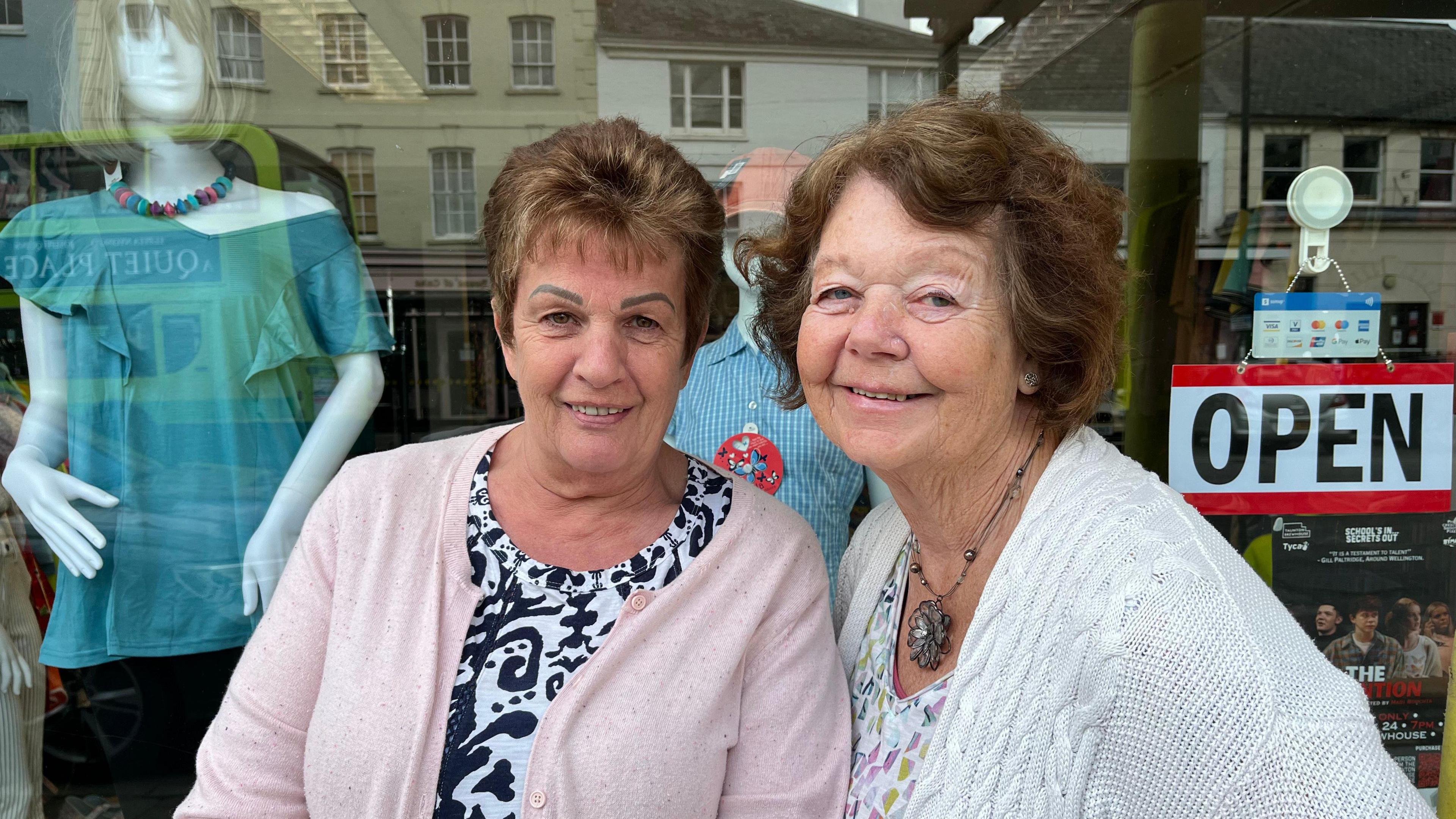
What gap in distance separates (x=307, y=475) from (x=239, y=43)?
142cm

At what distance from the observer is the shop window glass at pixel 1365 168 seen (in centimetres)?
289

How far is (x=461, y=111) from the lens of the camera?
11.0 ft

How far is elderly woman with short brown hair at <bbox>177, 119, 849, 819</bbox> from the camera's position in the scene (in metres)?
1.21

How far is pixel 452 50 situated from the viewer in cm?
327

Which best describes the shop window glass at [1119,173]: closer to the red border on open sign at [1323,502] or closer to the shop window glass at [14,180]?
the red border on open sign at [1323,502]

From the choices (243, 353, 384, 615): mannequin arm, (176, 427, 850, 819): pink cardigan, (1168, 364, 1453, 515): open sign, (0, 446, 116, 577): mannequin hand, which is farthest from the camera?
(1168, 364, 1453, 515): open sign

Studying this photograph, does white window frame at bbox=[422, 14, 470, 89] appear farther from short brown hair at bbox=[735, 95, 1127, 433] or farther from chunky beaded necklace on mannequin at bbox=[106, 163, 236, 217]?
short brown hair at bbox=[735, 95, 1127, 433]

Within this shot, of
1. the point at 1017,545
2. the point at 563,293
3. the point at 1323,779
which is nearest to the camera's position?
the point at 1323,779

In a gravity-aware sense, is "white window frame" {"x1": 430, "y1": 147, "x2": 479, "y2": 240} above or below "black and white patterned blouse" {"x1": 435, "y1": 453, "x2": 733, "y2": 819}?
above

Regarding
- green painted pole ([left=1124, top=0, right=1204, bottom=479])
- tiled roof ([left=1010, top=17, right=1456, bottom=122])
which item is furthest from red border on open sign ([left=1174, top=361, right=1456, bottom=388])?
tiled roof ([left=1010, top=17, right=1456, bottom=122])

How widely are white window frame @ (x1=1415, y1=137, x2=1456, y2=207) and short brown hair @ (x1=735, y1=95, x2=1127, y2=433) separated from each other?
2308 millimetres

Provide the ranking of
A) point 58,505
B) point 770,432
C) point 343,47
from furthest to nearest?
1. point 343,47
2. point 58,505
3. point 770,432

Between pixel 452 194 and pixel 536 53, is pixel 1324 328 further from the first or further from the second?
pixel 452 194

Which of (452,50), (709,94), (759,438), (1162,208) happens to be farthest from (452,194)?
(1162,208)
